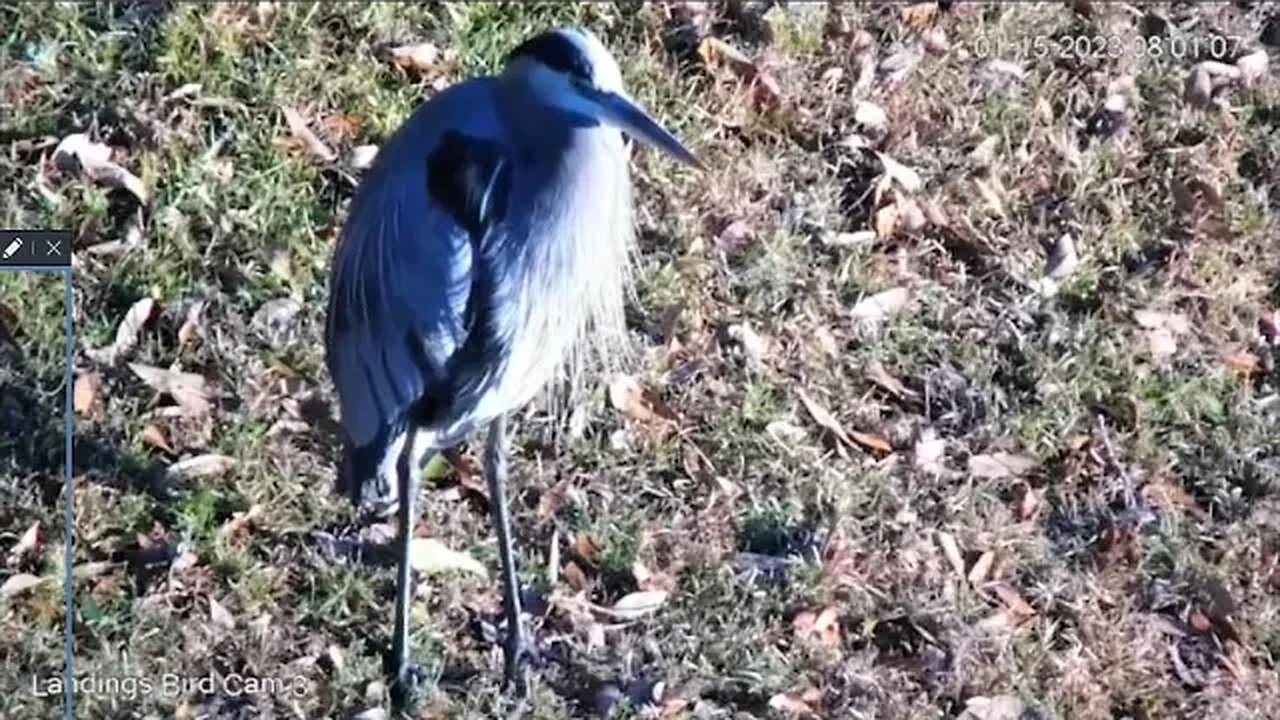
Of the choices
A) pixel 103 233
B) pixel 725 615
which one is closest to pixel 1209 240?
pixel 725 615

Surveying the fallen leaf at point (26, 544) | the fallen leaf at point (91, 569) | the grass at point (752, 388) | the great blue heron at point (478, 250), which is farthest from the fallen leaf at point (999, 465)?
the fallen leaf at point (26, 544)

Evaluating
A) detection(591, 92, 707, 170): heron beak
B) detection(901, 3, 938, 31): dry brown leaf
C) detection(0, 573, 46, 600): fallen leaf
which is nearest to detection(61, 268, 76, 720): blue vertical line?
detection(0, 573, 46, 600): fallen leaf

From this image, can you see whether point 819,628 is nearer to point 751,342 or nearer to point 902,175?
point 751,342

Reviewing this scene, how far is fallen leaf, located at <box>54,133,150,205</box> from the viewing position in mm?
4109

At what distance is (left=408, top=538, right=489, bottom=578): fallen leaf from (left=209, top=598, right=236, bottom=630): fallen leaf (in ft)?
1.04

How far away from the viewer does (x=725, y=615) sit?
3629 mm

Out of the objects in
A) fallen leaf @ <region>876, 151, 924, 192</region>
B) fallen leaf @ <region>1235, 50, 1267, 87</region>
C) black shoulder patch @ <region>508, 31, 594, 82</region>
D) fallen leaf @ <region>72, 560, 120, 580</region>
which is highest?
black shoulder patch @ <region>508, 31, 594, 82</region>

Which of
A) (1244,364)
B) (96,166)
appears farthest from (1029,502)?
(96,166)

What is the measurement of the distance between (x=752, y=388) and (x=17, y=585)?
4.45 ft

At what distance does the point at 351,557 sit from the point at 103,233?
886 mm

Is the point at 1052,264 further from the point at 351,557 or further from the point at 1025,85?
the point at 351,557

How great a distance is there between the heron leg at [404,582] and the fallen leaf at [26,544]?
610mm

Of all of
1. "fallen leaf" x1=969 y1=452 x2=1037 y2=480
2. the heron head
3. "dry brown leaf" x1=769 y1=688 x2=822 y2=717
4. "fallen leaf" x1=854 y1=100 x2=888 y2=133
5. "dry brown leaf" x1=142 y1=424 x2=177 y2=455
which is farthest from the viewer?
"fallen leaf" x1=854 y1=100 x2=888 y2=133

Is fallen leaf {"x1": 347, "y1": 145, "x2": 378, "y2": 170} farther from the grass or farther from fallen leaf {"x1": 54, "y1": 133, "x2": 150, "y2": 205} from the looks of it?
fallen leaf {"x1": 54, "y1": 133, "x2": 150, "y2": 205}
